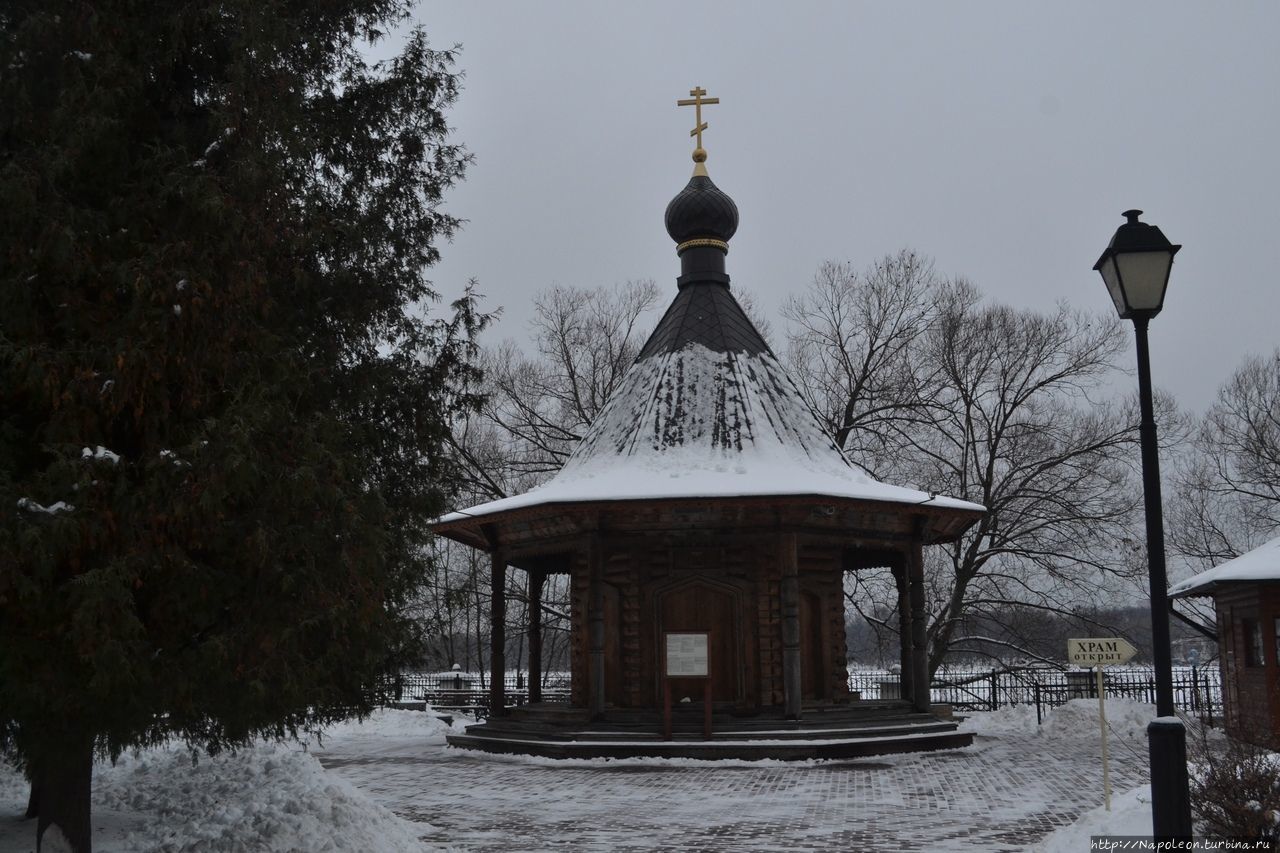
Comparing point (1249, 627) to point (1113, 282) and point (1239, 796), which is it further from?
point (1113, 282)

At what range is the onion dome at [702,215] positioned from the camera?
19719 millimetres

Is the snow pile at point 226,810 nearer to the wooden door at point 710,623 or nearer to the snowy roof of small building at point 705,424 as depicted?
the snowy roof of small building at point 705,424

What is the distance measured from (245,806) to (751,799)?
4.99 m

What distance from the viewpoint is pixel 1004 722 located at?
19.7m

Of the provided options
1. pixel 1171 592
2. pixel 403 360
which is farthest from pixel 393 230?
pixel 1171 592

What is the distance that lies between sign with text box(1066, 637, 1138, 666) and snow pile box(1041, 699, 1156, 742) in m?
9.26

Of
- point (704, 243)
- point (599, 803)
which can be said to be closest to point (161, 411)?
point (599, 803)

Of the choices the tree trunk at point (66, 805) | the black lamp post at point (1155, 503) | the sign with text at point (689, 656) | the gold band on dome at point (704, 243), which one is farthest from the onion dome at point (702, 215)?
the tree trunk at point (66, 805)

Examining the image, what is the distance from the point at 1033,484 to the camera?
2620 cm

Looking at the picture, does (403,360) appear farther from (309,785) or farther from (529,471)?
(529,471)

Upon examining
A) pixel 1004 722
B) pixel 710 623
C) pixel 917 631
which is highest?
pixel 710 623

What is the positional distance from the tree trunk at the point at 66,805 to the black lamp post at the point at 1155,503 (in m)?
5.93

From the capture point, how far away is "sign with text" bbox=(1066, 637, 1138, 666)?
28.9 ft

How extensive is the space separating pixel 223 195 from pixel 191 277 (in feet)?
1.71
